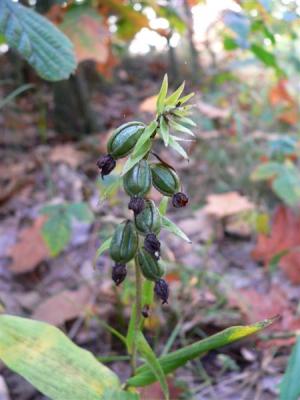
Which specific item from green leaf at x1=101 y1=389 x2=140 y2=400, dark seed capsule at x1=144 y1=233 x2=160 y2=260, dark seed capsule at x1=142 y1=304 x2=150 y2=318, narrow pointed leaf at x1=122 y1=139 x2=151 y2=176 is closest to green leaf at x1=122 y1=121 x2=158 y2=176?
narrow pointed leaf at x1=122 y1=139 x2=151 y2=176

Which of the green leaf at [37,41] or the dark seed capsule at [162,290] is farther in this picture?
the green leaf at [37,41]

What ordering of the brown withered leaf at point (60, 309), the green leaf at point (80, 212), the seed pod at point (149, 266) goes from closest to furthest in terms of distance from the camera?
the seed pod at point (149, 266) → the brown withered leaf at point (60, 309) → the green leaf at point (80, 212)

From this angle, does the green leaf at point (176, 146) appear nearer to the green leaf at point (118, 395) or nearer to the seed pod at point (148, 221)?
the seed pod at point (148, 221)

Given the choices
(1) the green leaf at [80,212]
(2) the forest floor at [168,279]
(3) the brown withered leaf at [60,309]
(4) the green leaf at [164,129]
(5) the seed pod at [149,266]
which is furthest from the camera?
(1) the green leaf at [80,212]

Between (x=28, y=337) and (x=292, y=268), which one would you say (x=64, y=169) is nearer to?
(x=292, y=268)

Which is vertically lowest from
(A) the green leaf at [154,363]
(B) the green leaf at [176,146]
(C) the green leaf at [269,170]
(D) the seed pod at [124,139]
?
(C) the green leaf at [269,170]

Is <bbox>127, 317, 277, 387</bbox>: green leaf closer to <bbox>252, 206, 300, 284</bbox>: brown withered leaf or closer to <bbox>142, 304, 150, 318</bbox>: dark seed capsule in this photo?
<bbox>142, 304, 150, 318</bbox>: dark seed capsule

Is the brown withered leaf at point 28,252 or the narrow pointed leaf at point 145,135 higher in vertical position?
the narrow pointed leaf at point 145,135

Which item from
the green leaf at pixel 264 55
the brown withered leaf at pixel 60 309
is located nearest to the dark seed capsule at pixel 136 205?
the brown withered leaf at pixel 60 309
